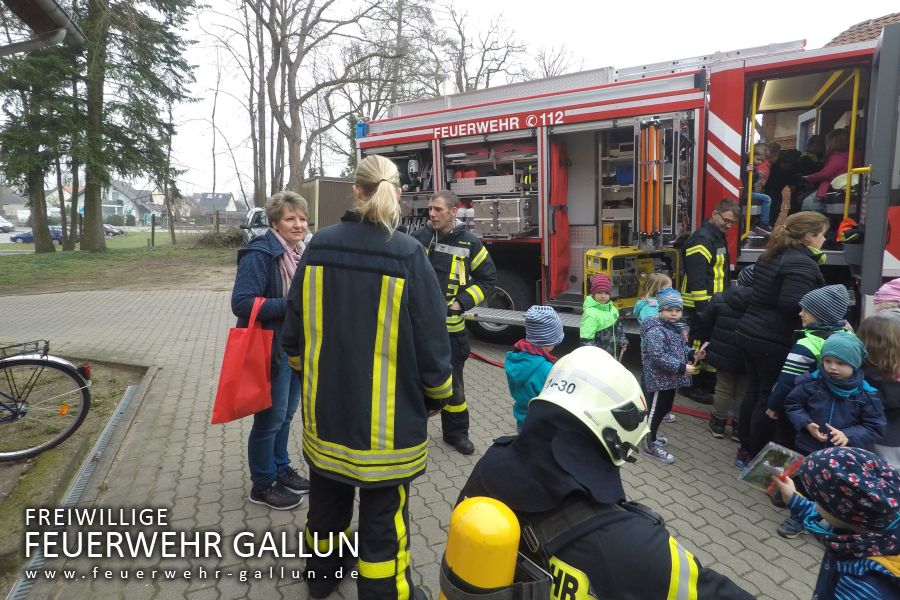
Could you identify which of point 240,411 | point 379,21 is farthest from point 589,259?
point 379,21

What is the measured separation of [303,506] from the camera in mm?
3141

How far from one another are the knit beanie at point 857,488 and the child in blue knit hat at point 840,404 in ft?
4.43

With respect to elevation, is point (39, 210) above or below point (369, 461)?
above

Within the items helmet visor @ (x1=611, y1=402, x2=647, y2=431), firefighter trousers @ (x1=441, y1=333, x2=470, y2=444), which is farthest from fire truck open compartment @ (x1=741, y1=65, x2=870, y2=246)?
helmet visor @ (x1=611, y1=402, x2=647, y2=431)

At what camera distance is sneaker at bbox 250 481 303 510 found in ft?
10.2

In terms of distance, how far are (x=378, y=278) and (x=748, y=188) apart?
4.53 m

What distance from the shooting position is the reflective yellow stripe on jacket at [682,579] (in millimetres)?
1120

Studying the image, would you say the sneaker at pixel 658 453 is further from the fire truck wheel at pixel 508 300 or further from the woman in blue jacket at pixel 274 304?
the fire truck wheel at pixel 508 300

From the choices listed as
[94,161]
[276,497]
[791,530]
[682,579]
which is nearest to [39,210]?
[94,161]

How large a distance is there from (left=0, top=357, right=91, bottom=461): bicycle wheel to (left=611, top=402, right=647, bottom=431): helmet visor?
4.15 m

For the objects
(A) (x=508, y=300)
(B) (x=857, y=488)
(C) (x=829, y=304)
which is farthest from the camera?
(A) (x=508, y=300)

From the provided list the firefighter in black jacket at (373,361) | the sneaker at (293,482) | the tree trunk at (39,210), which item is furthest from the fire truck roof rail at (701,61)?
the tree trunk at (39,210)

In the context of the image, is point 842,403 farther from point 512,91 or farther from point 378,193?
point 512,91

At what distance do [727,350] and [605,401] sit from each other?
122 inches
